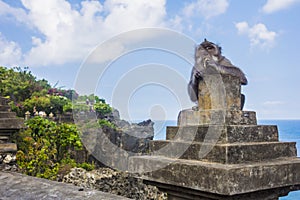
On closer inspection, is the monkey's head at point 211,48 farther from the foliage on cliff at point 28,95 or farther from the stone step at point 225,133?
the foliage on cliff at point 28,95

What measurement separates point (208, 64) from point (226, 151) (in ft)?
2.17

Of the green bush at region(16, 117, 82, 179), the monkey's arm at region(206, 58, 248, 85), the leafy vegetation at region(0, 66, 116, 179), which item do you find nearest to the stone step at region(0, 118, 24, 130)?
the leafy vegetation at region(0, 66, 116, 179)

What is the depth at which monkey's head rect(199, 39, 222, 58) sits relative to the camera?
2.55m

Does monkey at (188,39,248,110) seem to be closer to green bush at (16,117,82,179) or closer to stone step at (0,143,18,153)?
stone step at (0,143,18,153)

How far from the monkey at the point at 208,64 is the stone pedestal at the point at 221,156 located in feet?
0.24

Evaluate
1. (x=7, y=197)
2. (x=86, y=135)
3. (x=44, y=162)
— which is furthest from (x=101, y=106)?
(x=7, y=197)

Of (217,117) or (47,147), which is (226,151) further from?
(47,147)

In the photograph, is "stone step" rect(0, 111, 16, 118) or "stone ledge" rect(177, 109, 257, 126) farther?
"stone step" rect(0, 111, 16, 118)

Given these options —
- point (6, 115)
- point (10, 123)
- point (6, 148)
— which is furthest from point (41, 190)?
point (6, 115)

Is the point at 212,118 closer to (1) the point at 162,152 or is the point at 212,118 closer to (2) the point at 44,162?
(1) the point at 162,152

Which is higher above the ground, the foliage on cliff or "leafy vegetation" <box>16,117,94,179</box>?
the foliage on cliff

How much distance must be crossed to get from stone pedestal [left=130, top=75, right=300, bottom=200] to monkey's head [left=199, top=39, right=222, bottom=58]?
0.25 metres

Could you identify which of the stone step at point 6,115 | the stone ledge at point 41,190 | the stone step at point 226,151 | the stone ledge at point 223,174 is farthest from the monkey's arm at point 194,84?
the stone step at point 6,115

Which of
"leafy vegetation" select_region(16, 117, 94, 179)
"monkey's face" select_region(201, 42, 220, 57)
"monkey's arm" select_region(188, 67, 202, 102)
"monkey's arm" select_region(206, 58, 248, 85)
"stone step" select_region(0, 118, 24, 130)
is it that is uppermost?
"monkey's face" select_region(201, 42, 220, 57)
